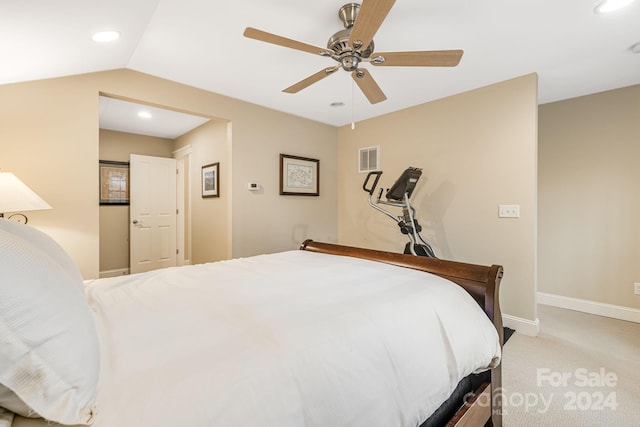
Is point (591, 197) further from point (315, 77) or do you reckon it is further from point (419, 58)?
point (315, 77)

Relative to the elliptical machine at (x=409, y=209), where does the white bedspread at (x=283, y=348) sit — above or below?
below

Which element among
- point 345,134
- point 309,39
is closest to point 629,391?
point 309,39

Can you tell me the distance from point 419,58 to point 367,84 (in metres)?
0.42

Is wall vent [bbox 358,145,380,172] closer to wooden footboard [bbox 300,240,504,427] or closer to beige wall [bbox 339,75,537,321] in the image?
beige wall [bbox 339,75,537,321]

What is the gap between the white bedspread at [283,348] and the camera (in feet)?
2.19

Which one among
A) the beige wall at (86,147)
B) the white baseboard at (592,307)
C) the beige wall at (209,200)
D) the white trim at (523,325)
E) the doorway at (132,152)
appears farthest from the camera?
the doorway at (132,152)

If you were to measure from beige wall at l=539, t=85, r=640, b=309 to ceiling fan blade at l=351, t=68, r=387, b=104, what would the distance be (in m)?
2.60

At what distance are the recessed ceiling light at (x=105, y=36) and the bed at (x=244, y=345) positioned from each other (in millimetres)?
1594

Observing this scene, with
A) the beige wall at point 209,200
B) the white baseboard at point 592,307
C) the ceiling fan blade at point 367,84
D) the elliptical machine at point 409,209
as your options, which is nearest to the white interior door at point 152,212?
the beige wall at point 209,200

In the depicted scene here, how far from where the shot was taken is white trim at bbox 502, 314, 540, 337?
2658 mm

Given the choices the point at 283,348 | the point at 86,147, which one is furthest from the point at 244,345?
the point at 86,147

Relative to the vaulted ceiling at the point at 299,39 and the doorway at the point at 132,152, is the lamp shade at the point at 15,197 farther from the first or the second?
the doorway at the point at 132,152

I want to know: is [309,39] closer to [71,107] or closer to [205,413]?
[71,107]

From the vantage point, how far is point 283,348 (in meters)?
0.84
